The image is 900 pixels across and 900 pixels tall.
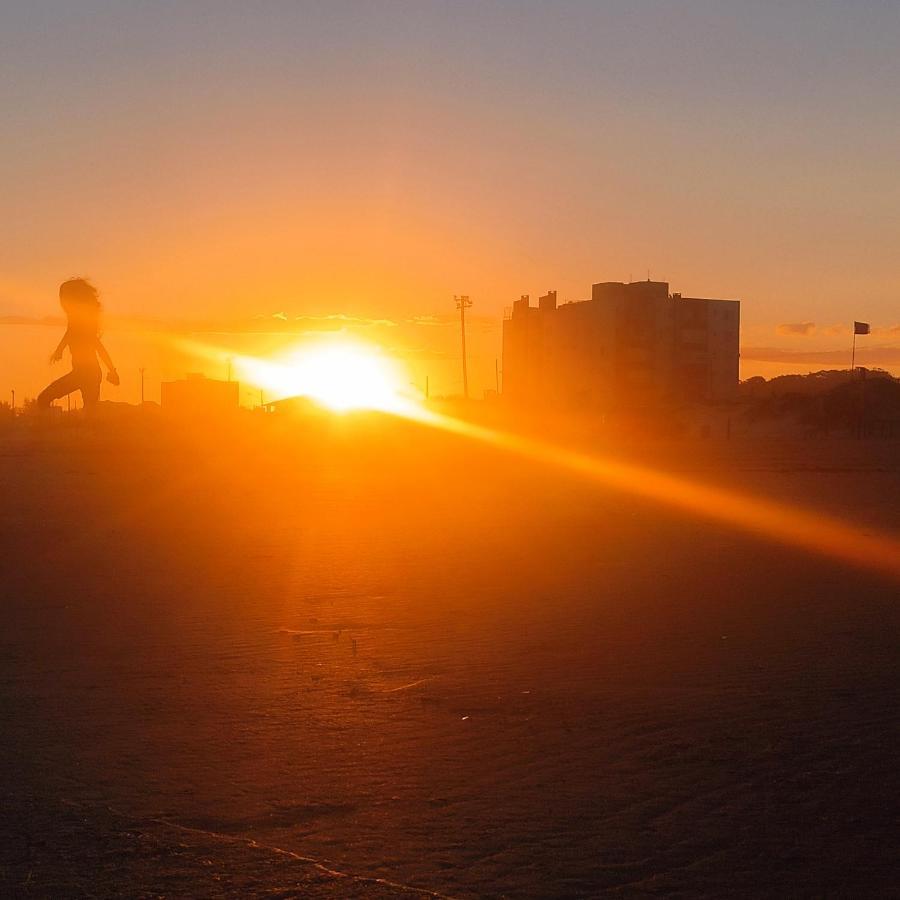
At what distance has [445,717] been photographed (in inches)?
311

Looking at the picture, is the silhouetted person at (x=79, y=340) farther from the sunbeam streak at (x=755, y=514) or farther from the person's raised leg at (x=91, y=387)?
the sunbeam streak at (x=755, y=514)

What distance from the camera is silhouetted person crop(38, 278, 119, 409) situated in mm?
13500

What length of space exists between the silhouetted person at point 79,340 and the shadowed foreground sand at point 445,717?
2239mm

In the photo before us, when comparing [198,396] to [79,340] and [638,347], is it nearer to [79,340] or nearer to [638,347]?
[638,347]

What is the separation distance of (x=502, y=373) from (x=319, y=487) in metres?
77.4

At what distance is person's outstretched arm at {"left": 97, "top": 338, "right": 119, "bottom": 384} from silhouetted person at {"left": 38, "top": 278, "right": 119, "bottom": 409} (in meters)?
0.01

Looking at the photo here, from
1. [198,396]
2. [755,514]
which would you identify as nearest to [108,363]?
[755,514]

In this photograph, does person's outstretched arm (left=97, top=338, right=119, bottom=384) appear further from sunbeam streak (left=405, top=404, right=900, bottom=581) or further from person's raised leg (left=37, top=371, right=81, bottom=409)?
sunbeam streak (left=405, top=404, right=900, bottom=581)

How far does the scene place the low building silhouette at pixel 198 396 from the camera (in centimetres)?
6506

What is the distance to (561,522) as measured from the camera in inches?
859

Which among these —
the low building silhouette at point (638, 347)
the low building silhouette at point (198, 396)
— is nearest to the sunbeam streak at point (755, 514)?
the low building silhouette at point (198, 396)

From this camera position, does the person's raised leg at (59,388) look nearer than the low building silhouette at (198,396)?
Yes

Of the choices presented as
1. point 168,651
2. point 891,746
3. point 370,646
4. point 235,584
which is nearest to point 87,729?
point 168,651

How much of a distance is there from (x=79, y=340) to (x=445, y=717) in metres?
7.54
